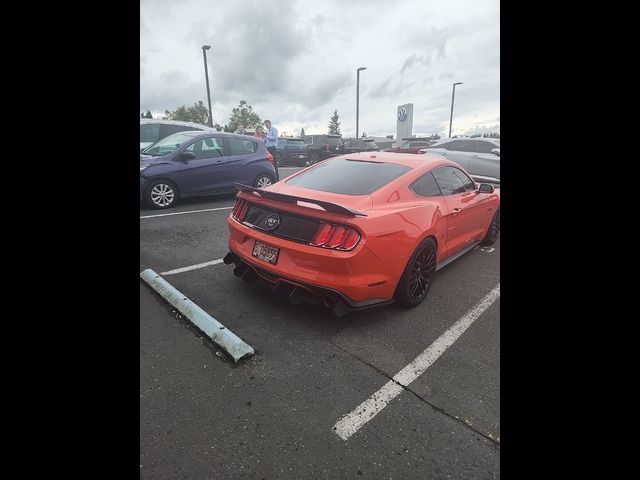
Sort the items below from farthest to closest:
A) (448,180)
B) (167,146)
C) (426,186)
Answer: (167,146) → (448,180) → (426,186)

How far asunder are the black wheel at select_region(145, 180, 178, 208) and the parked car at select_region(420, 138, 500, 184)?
6645 millimetres

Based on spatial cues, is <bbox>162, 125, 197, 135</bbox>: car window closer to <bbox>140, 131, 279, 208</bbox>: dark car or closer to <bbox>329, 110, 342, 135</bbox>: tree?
<bbox>140, 131, 279, 208</bbox>: dark car

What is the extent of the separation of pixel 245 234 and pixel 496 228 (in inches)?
152

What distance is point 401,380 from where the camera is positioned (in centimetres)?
231

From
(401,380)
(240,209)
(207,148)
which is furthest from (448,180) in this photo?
(207,148)

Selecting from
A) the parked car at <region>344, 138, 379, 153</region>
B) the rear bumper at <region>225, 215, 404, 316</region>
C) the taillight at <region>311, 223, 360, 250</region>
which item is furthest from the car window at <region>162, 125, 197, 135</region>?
the parked car at <region>344, 138, 379, 153</region>

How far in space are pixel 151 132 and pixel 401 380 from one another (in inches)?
385

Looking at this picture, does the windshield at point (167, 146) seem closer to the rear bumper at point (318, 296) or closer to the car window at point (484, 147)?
the rear bumper at point (318, 296)

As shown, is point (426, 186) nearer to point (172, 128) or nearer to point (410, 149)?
point (410, 149)

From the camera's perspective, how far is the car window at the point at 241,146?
7.82 m

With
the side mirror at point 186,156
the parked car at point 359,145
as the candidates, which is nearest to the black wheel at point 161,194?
the side mirror at point 186,156

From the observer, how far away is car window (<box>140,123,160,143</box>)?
31.4ft
